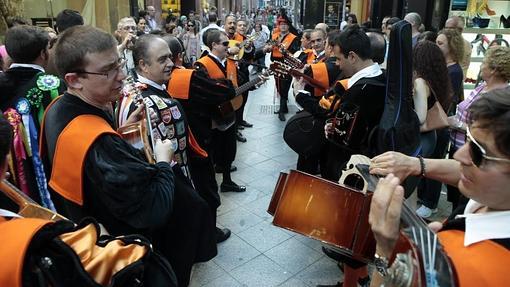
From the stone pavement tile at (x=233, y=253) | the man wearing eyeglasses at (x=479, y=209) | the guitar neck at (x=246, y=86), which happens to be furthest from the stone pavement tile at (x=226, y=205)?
the man wearing eyeglasses at (x=479, y=209)

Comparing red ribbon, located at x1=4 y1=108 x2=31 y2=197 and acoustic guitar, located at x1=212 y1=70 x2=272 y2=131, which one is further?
acoustic guitar, located at x1=212 y1=70 x2=272 y2=131

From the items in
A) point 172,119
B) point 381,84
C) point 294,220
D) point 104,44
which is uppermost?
point 104,44

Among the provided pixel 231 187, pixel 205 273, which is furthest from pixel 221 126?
pixel 205 273

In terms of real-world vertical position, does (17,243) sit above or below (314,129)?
above

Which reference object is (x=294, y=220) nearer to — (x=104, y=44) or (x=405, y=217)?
(x=405, y=217)

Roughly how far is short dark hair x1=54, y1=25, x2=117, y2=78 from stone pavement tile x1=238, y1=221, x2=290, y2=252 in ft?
8.24

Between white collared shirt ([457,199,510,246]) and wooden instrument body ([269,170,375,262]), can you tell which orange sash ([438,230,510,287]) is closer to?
white collared shirt ([457,199,510,246])

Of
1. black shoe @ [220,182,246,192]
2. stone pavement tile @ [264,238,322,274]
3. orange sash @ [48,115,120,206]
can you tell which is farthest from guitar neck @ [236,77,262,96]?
orange sash @ [48,115,120,206]

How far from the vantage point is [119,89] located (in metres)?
1.99

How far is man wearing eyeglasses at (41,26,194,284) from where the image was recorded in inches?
65.9

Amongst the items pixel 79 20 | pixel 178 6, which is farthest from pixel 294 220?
pixel 178 6

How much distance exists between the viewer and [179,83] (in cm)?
356

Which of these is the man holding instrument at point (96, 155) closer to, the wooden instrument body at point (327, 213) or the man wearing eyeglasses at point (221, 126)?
the wooden instrument body at point (327, 213)

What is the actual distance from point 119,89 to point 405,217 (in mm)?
1480
